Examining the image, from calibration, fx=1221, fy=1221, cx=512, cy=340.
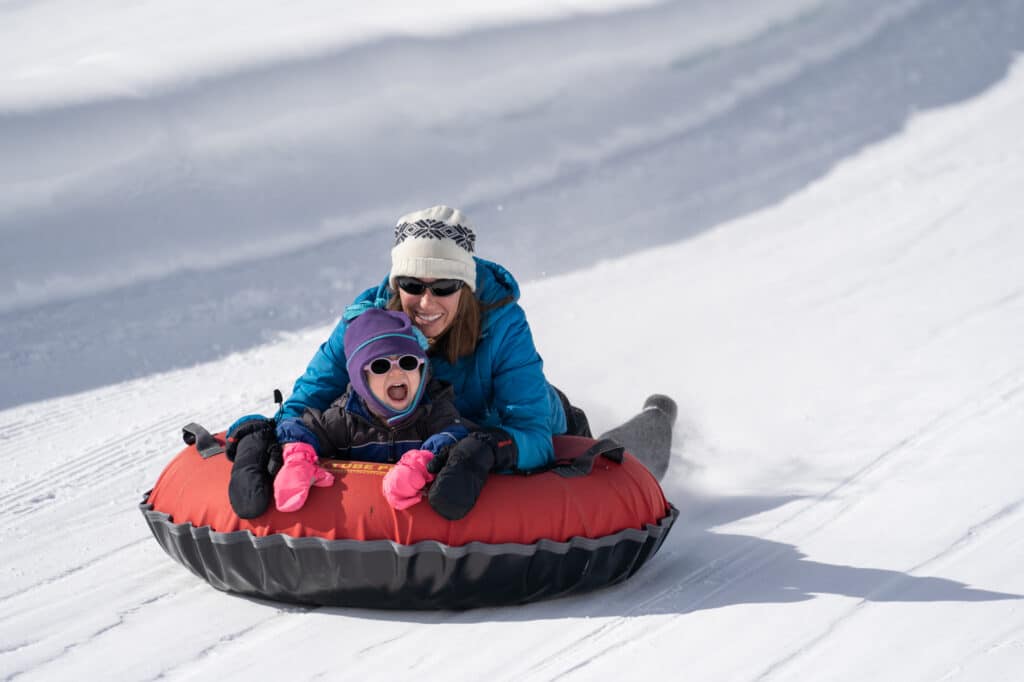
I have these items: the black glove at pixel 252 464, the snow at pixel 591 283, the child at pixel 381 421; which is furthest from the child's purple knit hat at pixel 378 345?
the snow at pixel 591 283

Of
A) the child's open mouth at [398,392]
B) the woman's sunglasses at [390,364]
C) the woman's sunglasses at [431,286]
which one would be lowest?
the child's open mouth at [398,392]

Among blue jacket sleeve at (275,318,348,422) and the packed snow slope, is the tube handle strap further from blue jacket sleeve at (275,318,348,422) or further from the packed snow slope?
the packed snow slope

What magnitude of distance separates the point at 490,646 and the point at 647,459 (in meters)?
1.57

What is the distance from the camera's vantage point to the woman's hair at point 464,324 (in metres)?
3.82

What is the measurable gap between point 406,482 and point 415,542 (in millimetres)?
159

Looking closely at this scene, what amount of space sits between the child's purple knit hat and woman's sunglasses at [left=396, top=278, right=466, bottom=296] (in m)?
0.22

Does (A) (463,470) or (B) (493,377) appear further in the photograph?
(B) (493,377)

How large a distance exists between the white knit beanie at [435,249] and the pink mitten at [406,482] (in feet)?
2.29

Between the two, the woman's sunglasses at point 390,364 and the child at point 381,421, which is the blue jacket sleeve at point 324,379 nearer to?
the child at point 381,421

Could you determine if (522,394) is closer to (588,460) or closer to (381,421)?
(588,460)

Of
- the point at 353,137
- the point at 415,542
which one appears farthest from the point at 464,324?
the point at 353,137

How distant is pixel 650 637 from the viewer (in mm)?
A: 3143

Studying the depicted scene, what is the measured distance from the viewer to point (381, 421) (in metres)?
3.54

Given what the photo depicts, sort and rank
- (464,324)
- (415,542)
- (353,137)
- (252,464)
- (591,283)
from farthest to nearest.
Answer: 1. (353,137)
2. (591,283)
3. (464,324)
4. (252,464)
5. (415,542)
